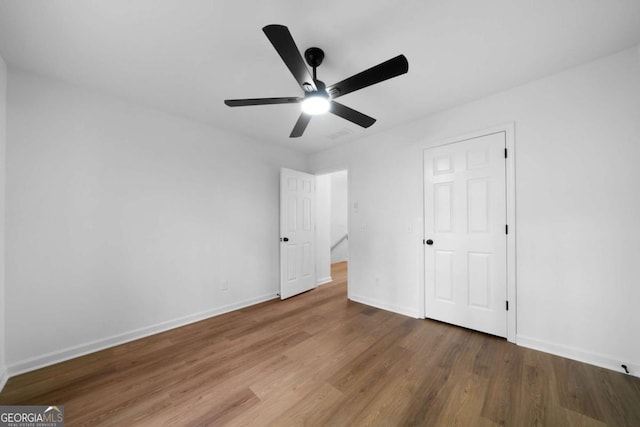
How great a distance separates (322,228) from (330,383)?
320 centimetres

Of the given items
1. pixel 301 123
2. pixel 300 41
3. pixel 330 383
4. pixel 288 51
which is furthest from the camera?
pixel 301 123

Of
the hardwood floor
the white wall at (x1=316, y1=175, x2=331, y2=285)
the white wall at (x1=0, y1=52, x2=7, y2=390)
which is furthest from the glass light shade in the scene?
the white wall at (x1=316, y1=175, x2=331, y2=285)

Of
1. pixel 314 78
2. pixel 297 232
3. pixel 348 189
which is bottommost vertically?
pixel 297 232

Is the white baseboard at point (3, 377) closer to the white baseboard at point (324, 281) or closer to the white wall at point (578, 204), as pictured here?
the white baseboard at point (324, 281)

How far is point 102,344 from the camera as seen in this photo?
7.65ft

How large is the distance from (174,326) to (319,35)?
335 centimetres

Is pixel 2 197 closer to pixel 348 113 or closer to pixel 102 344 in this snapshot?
pixel 102 344

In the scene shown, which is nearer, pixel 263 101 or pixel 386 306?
pixel 263 101

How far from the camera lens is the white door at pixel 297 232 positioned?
3.81m

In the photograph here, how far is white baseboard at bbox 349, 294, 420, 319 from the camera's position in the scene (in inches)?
120

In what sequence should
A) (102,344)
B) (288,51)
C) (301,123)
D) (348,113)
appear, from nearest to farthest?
1. (288,51)
2. (348,113)
3. (301,123)
4. (102,344)

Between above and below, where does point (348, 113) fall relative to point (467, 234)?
above

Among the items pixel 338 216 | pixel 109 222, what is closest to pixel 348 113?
pixel 109 222

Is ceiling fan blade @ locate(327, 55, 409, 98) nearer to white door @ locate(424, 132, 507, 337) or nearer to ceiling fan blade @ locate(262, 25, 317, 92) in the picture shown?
ceiling fan blade @ locate(262, 25, 317, 92)
